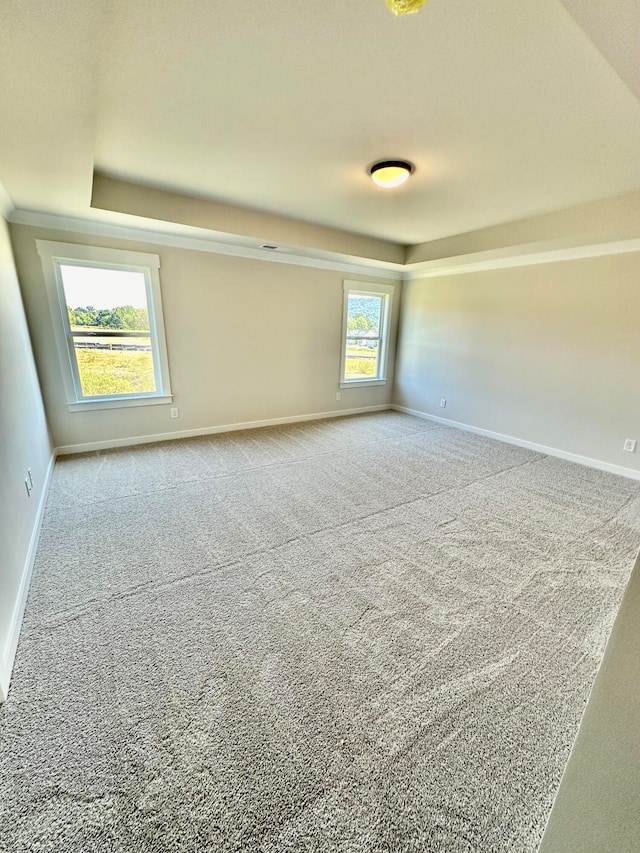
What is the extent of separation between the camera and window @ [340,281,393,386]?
5422 millimetres

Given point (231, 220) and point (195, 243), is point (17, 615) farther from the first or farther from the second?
point (195, 243)

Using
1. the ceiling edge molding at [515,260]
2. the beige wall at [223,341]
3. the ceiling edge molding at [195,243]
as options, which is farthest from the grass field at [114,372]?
the ceiling edge molding at [515,260]

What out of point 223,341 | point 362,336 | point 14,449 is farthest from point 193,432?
point 362,336

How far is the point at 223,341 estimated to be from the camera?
438cm

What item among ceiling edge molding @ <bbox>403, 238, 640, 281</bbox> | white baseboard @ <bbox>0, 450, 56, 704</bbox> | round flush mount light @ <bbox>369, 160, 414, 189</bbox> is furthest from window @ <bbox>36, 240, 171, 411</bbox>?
ceiling edge molding @ <bbox>403, 238, 640, 281</bbox>

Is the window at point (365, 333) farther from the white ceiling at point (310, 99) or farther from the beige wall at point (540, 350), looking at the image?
the white ceiling at point (310, 99)

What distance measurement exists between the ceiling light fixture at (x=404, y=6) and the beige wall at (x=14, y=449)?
2.61 m

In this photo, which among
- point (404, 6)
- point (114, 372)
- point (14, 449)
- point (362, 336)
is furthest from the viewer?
point (362, 336)

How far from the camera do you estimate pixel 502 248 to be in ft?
12.4

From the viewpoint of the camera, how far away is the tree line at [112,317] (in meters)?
3.56

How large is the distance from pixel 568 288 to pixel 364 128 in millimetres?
3073

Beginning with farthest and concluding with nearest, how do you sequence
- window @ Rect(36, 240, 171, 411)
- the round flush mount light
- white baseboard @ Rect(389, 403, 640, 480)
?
1. white baseboard @ Rect(389, 403, 640, 480)
2. window @ Rect(36, 240, 171, 411)
3. the round flush mount light

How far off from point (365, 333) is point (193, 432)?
125 inches

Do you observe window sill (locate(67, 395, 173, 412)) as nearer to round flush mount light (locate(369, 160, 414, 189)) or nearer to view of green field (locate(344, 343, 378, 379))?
view of green field (locate(344, 343, 378, 379))
